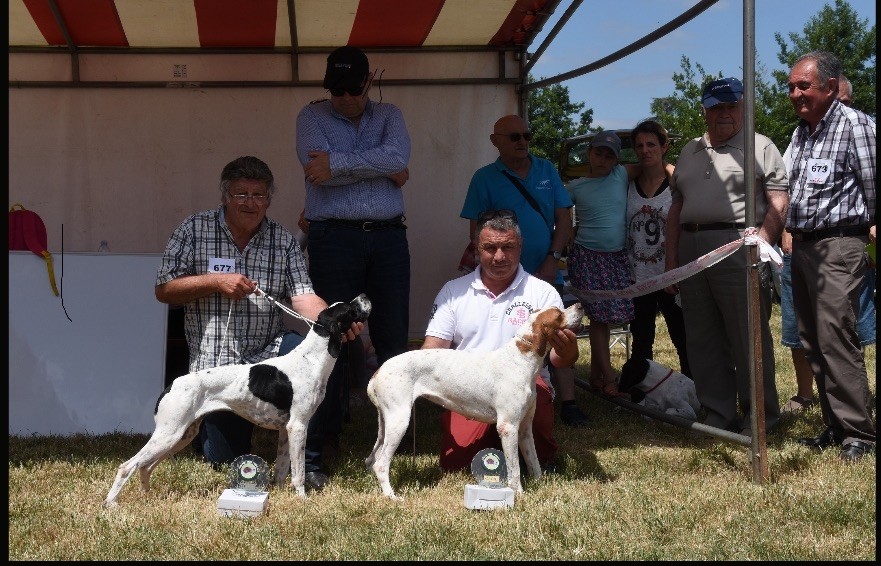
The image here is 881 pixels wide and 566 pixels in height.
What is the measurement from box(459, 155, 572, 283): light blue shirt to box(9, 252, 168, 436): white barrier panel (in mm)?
1894

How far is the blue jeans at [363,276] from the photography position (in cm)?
470

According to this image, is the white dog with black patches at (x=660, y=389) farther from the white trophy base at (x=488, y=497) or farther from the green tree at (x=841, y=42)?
the green tree at (x=841, y=42)

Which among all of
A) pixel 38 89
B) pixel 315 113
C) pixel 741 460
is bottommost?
pixel 741 460

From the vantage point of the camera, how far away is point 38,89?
6480mm

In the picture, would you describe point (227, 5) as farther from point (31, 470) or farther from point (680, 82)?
point (680, 82)

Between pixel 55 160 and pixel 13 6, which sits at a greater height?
pixel 13 6

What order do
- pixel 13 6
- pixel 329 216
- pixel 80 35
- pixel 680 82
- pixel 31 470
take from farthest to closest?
pixel 680 82, pixel 80 35, pixel 13 6, pixel 329 216, pixel 31 470

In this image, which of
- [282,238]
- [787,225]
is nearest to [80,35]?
[282,238]

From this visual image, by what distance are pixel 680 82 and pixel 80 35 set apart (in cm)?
2939

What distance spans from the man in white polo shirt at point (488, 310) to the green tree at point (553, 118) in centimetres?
3579

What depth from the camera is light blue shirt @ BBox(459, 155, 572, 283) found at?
545cm

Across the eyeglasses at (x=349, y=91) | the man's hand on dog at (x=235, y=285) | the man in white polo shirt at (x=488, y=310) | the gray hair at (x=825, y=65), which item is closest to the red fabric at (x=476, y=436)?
the man in white polo shirt at (x=488, y=310)

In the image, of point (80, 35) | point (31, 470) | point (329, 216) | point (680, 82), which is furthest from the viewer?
point (680, 82)

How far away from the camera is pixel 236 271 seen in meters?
4.31
